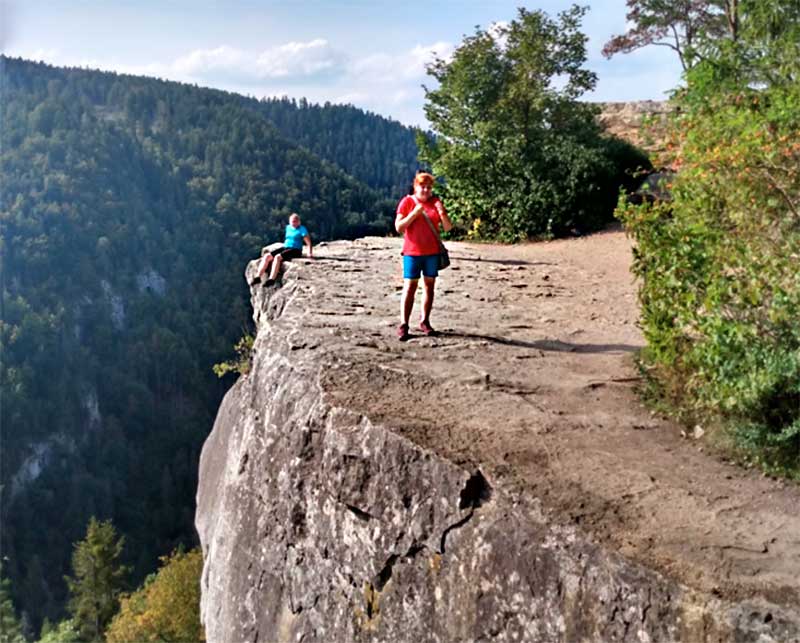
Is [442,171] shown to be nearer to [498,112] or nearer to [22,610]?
[498,112]

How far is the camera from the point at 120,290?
9088 cm

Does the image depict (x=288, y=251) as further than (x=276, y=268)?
Yes

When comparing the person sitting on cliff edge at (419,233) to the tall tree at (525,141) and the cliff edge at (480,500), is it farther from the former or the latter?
the tall tree at (525,141)

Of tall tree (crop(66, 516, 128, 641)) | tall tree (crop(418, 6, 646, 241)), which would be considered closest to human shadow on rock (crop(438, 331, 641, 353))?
tall tree (crop(418, 6, 646, 241))

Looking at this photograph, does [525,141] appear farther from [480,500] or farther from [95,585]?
[95,585]

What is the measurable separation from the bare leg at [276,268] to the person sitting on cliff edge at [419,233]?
14.8 feet

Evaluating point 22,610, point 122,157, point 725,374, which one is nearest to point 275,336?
point 725,374

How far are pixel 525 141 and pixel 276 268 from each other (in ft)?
22.9

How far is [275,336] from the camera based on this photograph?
752cm

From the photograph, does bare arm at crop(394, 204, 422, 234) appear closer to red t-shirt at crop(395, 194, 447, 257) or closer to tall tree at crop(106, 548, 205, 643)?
red t-shirt at crop(395, 194, 447, 257)

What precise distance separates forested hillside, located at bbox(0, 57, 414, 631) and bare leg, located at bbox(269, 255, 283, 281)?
53.2m

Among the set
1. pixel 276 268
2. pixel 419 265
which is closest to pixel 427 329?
pixel 419 265

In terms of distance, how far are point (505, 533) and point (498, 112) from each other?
13238 millimetres

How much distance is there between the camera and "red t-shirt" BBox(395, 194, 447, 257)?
22.8ft
